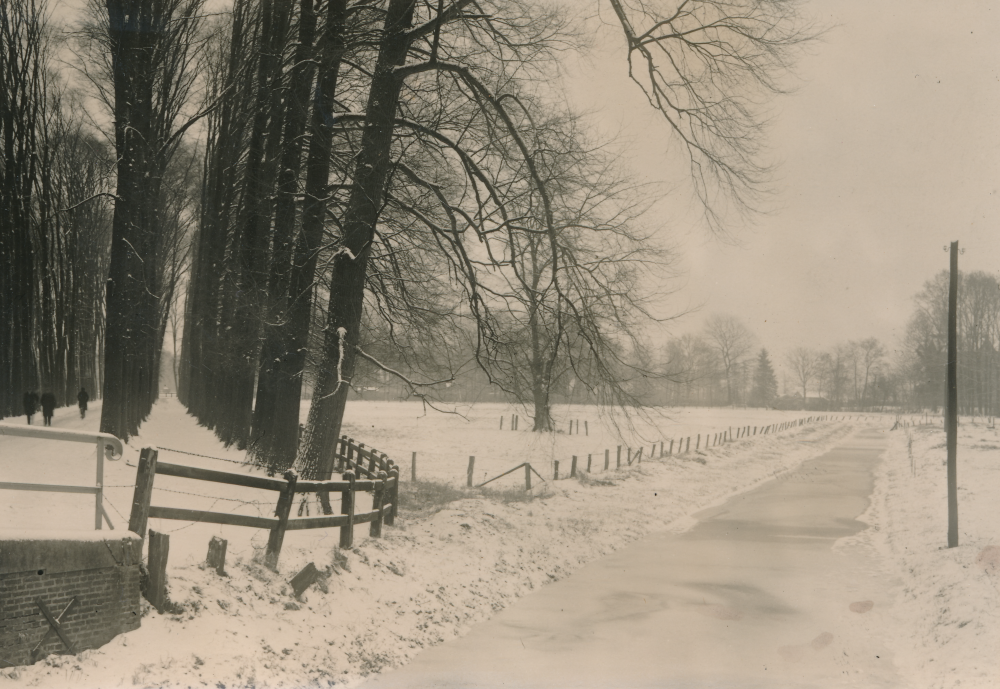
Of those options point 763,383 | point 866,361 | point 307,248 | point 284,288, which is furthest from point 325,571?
point 763,383

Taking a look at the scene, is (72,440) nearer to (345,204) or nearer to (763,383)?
(345,204)

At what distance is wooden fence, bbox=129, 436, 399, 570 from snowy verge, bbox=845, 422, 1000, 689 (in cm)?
660

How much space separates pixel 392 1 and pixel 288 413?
7.42 metres

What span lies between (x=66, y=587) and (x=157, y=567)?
761 millimetres

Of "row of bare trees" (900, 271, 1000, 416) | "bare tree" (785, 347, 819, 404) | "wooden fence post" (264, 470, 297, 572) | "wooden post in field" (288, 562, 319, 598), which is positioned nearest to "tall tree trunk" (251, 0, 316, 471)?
"wooden fence post" (264, 470, 297, 572)

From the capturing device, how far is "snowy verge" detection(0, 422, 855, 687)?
6082mm

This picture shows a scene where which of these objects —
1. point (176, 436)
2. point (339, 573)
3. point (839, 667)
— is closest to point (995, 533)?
point (839, 667)

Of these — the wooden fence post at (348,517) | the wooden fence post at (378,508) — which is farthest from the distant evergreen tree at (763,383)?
the wooden fence post at (348,517)

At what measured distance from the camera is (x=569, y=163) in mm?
11680

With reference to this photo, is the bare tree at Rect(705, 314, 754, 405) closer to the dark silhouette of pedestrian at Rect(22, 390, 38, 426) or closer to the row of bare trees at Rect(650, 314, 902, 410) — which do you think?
the row of bare trees at Rect(650, 314, 902, 410)

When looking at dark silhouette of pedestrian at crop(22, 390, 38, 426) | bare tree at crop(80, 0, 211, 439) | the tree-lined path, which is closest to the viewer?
the tree-lined path

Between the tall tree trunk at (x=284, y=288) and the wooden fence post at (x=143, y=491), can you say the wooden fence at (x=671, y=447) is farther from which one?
the wooden fence post at (x=143, y=491)

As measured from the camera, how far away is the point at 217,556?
7301 mm

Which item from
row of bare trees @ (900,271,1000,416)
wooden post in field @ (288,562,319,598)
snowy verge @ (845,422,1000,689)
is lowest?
snowy verge @ (845,422,1000,689)
